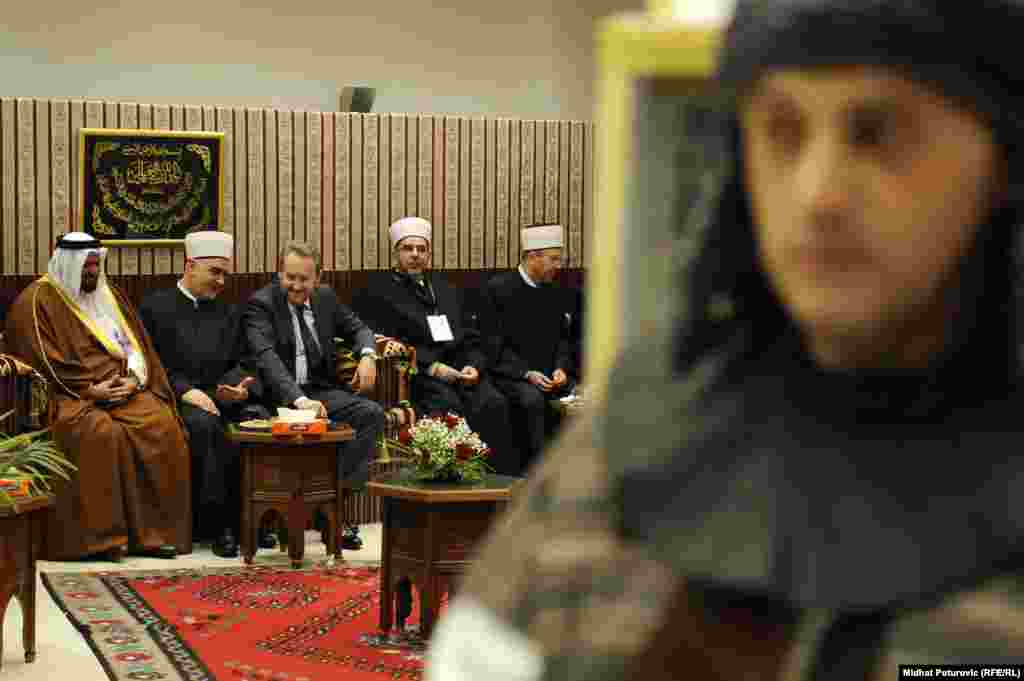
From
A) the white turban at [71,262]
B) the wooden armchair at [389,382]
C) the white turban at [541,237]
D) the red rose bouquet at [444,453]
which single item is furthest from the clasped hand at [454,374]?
the red rose bouquet at [444,453]

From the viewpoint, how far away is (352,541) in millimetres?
8430

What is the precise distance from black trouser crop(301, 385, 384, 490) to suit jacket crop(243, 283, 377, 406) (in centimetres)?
20

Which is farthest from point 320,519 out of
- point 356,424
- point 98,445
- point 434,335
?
point 434,335

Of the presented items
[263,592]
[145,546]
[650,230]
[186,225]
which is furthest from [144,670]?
[650,230]

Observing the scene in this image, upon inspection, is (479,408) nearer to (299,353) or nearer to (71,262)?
(299,353)

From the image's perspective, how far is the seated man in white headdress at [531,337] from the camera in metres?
9.71

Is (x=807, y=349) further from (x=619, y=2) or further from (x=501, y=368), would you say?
(x=619, y=2)

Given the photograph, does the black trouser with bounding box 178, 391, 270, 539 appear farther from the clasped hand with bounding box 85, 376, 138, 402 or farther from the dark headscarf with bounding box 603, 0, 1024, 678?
the dark headscarf with bounding box 603, 0, 1024, 678

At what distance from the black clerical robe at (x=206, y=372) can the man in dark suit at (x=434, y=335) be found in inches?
43.4

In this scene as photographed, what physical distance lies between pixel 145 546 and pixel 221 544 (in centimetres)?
39

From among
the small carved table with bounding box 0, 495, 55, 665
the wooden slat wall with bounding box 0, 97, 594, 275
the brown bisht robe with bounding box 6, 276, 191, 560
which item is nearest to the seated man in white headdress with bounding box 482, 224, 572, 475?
the wooden slat wall with bounding box 0, 97, 594, 275

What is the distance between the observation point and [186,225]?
9680mm

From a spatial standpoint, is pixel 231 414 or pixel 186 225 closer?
pixel 231 414

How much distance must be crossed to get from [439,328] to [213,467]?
189 centimetres
